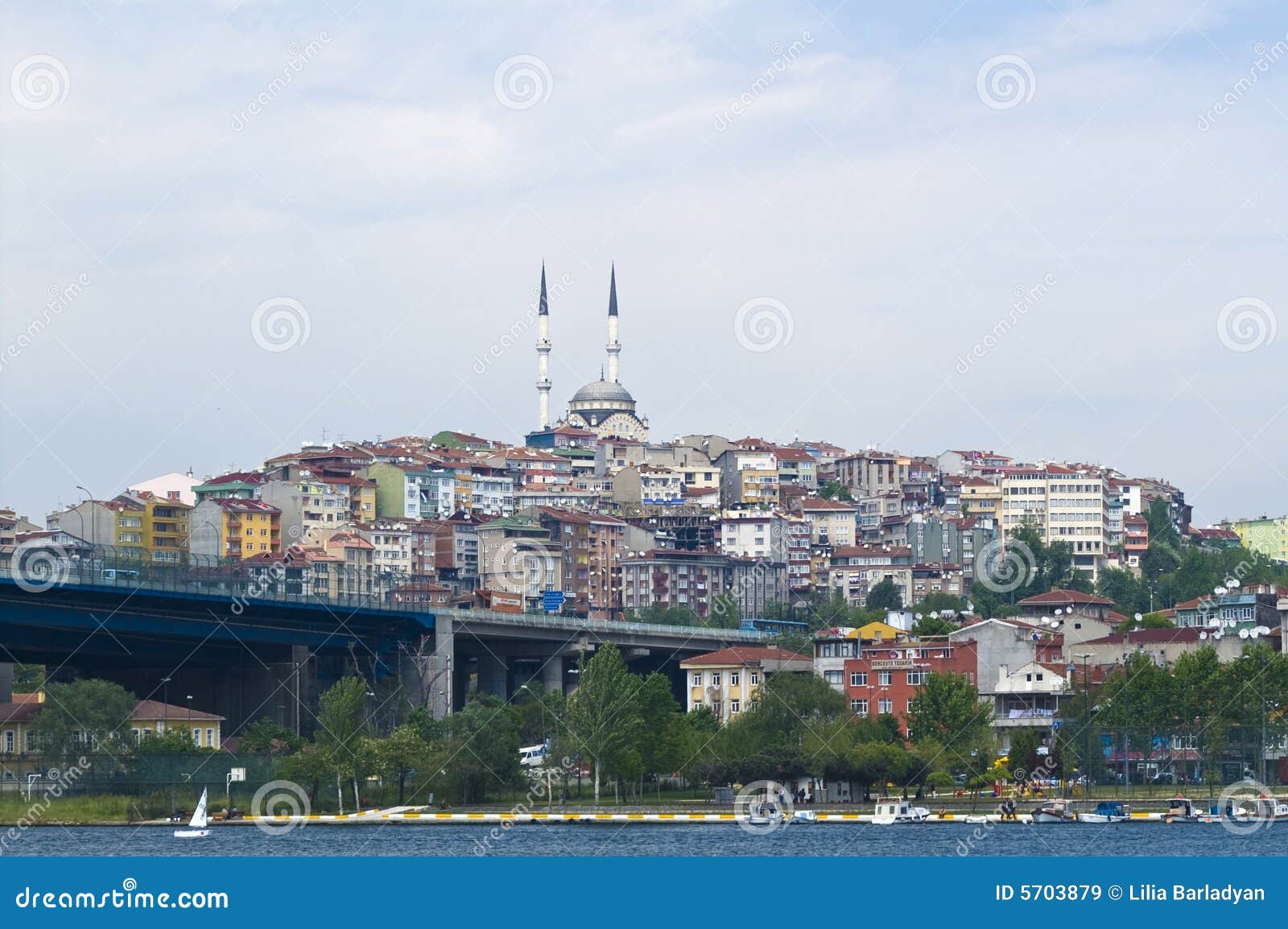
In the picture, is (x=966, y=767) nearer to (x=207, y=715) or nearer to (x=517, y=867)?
(x=207, y=715)

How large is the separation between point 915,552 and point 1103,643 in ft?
246

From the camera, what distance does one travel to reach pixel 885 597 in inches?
5556

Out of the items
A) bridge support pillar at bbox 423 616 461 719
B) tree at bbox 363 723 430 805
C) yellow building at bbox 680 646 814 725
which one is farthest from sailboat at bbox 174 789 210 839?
yellow building at bbox 680 646 814 725

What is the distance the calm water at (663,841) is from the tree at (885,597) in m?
81.5

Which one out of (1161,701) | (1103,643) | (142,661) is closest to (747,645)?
(1103,643)

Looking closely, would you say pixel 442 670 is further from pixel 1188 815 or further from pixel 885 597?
pixel 885 597

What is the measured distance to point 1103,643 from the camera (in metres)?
84.3

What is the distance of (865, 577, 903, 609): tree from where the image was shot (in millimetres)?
139750

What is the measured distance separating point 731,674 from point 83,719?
2795 cm

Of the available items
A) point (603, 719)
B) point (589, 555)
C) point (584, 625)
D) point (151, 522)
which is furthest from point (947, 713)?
point (589, 555)

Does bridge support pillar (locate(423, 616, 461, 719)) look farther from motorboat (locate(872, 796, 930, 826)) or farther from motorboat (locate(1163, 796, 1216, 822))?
motorboat (locate(1163, 796, 1216, 822))

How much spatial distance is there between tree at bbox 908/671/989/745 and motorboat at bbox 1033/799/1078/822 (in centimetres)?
1050

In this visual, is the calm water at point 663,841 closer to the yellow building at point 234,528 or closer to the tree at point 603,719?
the tree at point 603,719

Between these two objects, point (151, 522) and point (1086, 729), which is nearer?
point (1086, 729)
